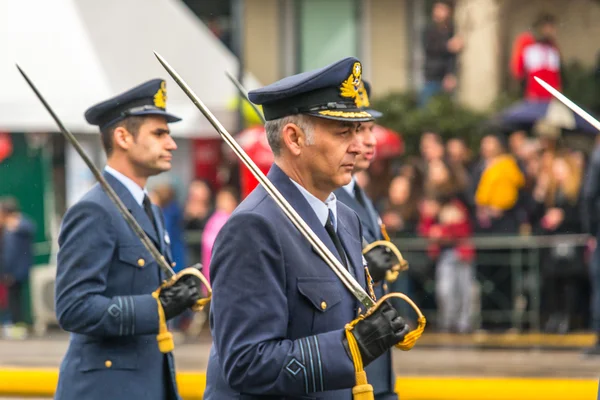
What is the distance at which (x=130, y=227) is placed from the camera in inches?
216

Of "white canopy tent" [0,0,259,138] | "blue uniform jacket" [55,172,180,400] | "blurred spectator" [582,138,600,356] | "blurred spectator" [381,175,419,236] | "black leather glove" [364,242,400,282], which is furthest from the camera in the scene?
"white canopy tent" [0,0,259,138]

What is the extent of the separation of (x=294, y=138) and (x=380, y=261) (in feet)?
6.41

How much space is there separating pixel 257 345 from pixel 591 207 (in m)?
7.30

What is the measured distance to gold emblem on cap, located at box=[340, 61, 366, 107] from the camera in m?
4.09

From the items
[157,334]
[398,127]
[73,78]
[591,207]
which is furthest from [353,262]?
[398,127]

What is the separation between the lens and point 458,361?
38.9 ft

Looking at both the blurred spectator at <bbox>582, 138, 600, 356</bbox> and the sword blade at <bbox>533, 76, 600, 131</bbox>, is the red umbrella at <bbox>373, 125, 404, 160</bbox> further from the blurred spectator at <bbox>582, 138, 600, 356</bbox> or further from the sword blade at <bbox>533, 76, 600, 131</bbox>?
the sword blade at <bbox>533, 76, 600, 131</bbox>

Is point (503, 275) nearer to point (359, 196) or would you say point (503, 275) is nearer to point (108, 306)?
point (359, 196)

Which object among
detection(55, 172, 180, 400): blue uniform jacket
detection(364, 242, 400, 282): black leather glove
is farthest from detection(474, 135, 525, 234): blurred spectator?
detection(55, 172, 180, 400): blue uniform jacket

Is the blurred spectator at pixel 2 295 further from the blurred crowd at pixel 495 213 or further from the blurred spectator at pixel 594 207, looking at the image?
the blurred spectator at pixel 594 207

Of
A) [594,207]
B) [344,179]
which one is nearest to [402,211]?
[594,207]

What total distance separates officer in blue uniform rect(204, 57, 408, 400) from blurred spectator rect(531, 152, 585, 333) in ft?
27.6

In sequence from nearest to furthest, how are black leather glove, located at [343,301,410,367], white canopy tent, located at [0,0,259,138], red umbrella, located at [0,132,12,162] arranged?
black leather glove, located at [343,301,410,367], white canopy tent, located at [0,0,259,138], red umbrella, located at [0,132,12,162]

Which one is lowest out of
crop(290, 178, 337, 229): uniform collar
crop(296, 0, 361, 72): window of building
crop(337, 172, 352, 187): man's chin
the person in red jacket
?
crop(290, 178, 337, 229): uniform collar
